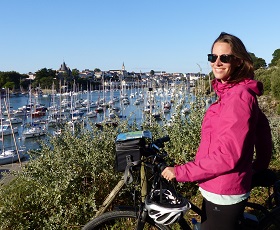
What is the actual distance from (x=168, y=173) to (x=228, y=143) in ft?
1.33

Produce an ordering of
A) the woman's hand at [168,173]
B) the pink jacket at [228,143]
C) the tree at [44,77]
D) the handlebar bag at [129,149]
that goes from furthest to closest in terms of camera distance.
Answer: the tree at [44,77]
the handlebar bag at [129,149]
the woman's hand at [168,173]
the pink jacket at [228,143]

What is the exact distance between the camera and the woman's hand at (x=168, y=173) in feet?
6.84

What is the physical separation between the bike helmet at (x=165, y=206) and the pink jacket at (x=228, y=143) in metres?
0.19

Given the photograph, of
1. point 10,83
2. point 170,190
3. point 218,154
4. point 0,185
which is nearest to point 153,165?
point 170,190

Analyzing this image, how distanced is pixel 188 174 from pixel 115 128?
112 inches

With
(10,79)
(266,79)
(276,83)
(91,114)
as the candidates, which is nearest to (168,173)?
(276,83)

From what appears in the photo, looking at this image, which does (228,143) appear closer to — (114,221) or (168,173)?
(168,173)

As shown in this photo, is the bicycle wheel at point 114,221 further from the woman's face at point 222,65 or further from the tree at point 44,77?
the tree at point 44,77

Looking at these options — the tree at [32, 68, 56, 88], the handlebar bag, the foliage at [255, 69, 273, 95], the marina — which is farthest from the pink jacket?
the tree at [32, 68, 56, 88]

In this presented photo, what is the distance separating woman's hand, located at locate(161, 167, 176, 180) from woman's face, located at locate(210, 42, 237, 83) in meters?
0.64

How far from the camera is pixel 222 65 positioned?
2145mm

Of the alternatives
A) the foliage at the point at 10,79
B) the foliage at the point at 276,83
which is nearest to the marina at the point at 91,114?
the foliage at the point at 276,83

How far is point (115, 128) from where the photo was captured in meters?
4.81

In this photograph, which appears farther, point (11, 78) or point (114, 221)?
point (11, 78)
